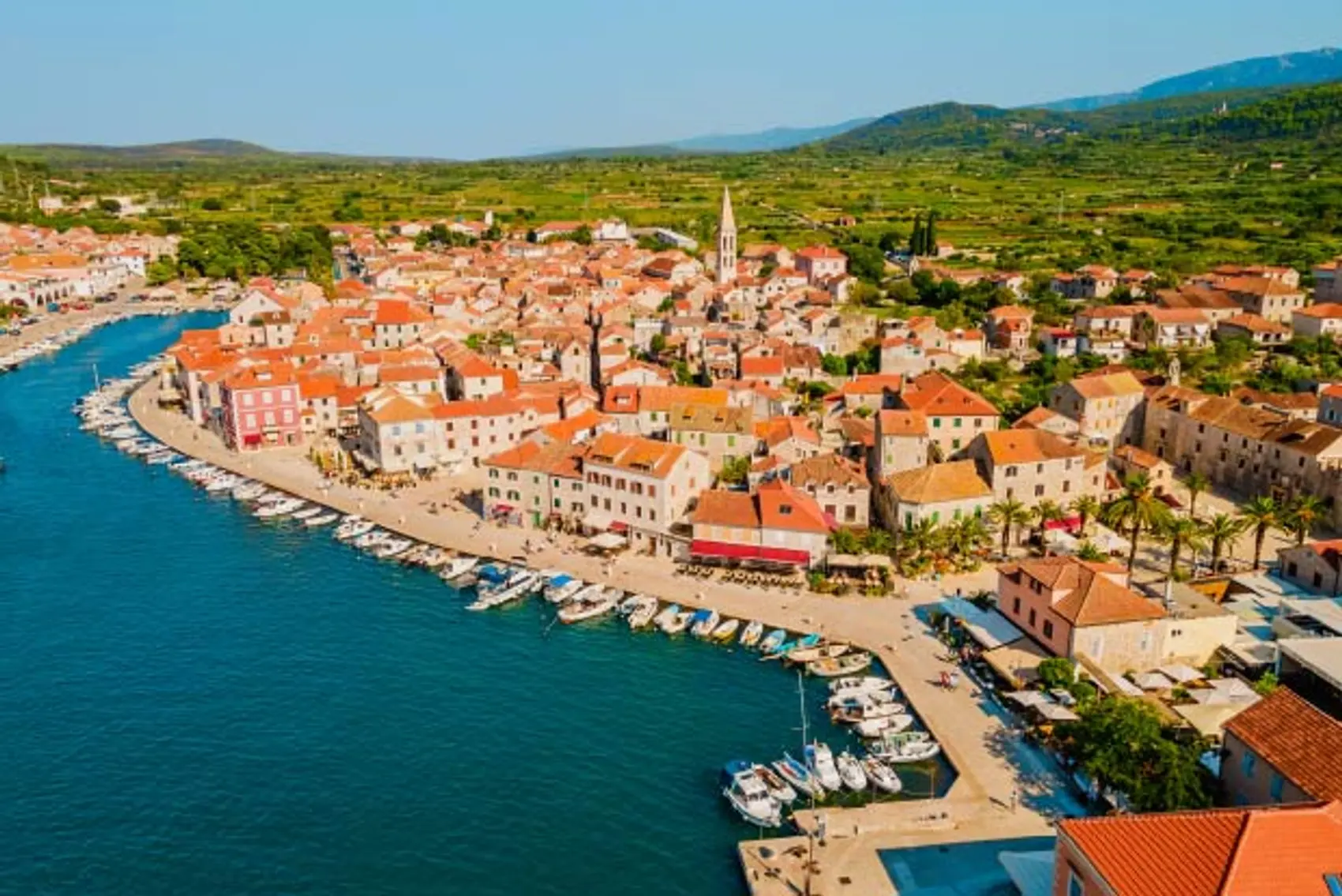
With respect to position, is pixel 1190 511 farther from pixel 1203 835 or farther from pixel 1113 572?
pixel 1203 835

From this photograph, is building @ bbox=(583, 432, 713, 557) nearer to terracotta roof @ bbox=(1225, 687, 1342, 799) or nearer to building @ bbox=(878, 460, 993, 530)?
building @ bbox=(878, 460, 993, 530)

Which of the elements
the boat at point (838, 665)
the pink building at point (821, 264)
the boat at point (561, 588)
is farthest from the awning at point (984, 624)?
the pink building at point (821, 264)

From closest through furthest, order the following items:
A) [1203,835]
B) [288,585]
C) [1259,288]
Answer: [1203,835] < [288,585] < [1259,288]

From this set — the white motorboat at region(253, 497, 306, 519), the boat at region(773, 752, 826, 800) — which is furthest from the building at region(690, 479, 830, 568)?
the white motorboat at region(253, 497, 306, 519)

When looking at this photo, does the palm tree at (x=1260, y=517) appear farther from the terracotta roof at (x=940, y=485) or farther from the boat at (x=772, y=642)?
the boat at (x=772, y=642)

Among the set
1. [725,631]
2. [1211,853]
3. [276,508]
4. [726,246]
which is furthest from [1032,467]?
[726,246]

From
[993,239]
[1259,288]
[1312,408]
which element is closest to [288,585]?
[1312,408]
